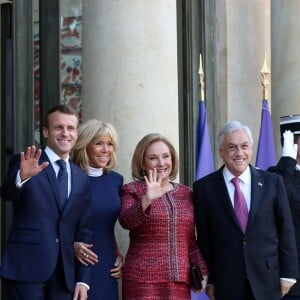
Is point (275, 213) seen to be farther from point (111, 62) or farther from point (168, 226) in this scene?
point (111, 62)

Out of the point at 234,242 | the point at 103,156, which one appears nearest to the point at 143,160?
the point at 103,156

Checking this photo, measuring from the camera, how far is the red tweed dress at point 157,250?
6.18 metres

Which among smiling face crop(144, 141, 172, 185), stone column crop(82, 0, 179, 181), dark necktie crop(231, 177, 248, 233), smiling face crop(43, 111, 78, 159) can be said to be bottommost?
dark necktie crop(231, 177, 248, 233)

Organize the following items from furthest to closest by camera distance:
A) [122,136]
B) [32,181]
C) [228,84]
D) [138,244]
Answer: [228,84] → [122,136] → [138,244] → [32,181]

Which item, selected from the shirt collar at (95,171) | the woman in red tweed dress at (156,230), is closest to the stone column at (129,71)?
the shirt collar at (95,171)

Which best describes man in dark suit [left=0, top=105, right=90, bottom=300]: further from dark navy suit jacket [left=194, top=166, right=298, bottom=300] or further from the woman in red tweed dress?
dark navy suit jacket [left=194, top=166, right=298, bottom=300]

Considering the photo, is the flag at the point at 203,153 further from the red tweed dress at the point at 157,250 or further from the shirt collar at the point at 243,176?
the red tweed dress at the point at 157,250

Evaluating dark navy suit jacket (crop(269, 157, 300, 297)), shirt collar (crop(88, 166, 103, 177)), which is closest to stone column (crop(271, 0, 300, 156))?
dark navy suit jacket (crop(269, 157, 300, 297))

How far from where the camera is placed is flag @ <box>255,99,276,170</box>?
8500 millimetres

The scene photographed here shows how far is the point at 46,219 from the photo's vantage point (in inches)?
231

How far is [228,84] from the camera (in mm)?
10578

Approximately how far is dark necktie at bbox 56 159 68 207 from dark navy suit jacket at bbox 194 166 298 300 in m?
0.92

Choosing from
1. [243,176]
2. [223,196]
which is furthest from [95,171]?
[243,176]

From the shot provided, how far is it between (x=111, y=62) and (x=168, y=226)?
1.57m
